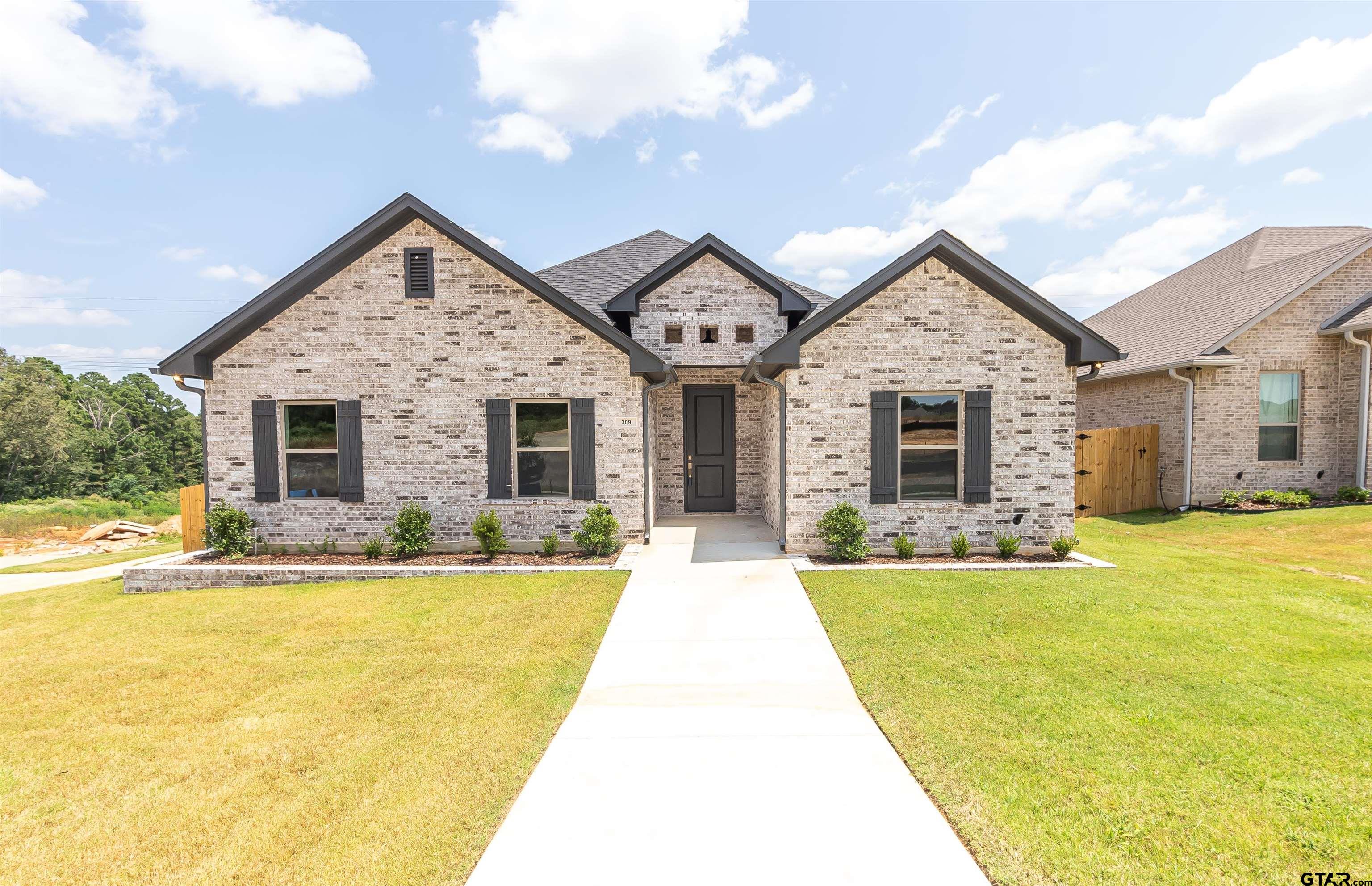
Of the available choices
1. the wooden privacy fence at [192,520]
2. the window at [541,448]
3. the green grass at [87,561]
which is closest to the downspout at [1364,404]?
the window at [541,448]

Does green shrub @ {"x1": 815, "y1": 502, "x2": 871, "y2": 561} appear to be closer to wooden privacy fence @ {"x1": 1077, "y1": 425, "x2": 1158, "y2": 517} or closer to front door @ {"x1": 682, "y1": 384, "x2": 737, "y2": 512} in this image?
front door @ {"x1": 682, "y1": 384, "x2": 737, "y2": 512}

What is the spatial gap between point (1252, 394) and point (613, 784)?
52.4ft

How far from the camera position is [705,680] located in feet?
15.8

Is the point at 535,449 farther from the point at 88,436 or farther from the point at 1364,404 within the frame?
the point at 88,436

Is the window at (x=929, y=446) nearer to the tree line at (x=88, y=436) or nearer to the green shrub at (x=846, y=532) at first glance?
the green shrub at (x=846, y=532)

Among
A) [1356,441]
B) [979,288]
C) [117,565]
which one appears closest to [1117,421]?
[1356,441]

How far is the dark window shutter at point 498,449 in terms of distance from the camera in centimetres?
922

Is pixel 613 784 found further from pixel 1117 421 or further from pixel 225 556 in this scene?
pixel 1117 421

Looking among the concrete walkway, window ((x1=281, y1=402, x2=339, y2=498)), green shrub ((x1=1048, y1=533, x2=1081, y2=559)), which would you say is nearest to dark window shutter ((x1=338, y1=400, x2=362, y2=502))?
window ((x1=281, y1=402, x2=339, y2=498))

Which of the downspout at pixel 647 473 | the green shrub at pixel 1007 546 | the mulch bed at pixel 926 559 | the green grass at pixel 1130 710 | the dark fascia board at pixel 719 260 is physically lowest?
the green grass at pixel 1130 710

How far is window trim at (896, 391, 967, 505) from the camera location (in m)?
8.81

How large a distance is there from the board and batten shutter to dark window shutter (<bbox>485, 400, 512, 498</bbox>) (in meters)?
1.03

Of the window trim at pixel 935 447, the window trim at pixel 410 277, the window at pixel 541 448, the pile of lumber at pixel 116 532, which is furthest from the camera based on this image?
the pile of lumber at pixel 116 532

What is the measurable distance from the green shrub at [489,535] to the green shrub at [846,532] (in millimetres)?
4866
